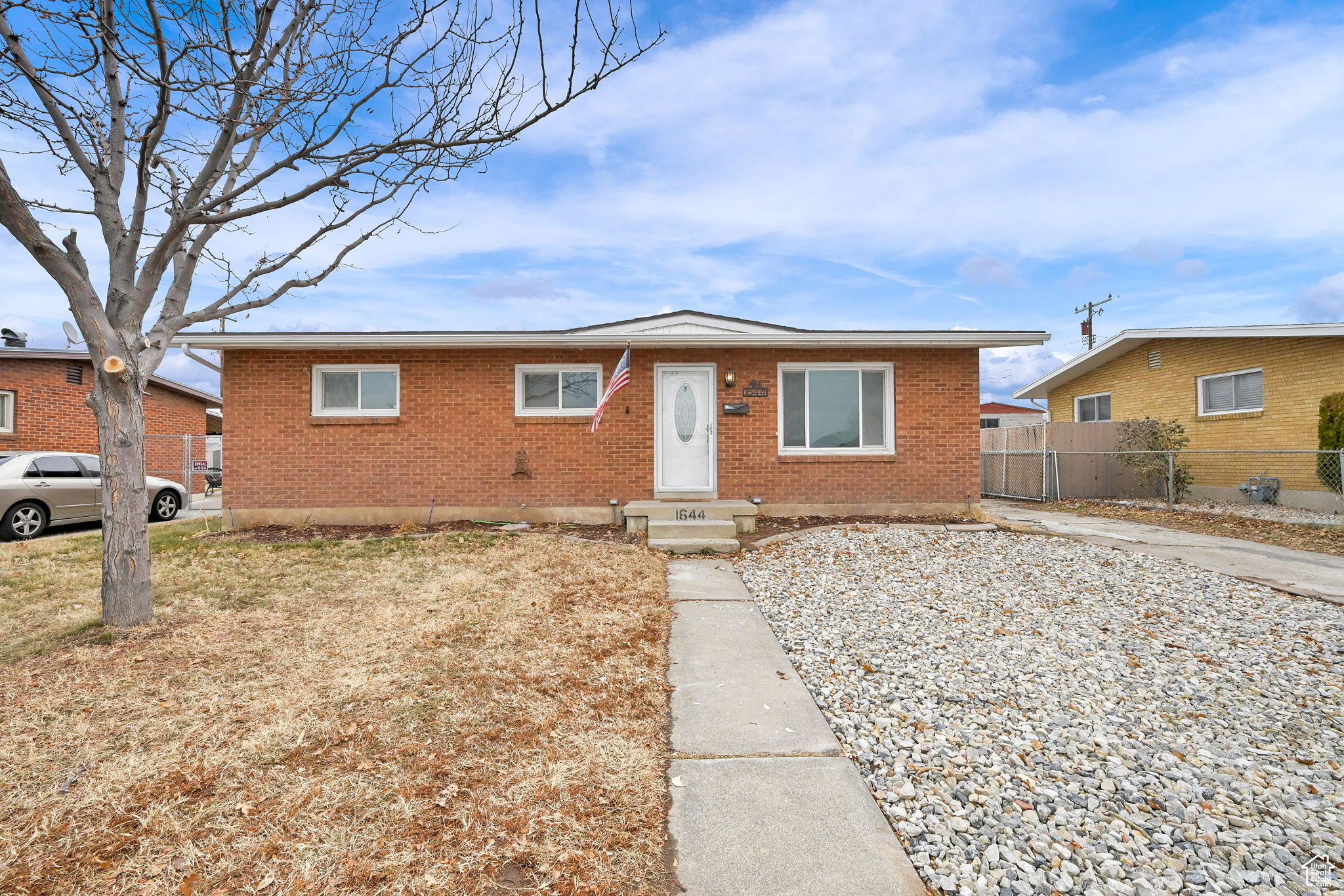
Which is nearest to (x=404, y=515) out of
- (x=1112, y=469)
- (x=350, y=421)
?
(x=350, y=421)

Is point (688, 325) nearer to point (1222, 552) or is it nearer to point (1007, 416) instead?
point (1222, 552)

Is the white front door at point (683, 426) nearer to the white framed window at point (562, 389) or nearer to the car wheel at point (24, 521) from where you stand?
the white framed window at point (562, 389)

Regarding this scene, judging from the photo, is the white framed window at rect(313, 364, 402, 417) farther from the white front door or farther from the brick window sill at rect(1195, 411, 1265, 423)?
the brick window sill at rect(1195, 411, 1265, 423)

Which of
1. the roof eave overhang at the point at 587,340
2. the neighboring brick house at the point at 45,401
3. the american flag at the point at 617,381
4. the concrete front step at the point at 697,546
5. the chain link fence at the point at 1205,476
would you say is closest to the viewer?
the concrete front step at the point at 697,546

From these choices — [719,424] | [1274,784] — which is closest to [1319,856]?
[1274,784]

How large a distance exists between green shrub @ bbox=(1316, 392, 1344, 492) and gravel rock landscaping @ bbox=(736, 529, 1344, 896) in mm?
7738

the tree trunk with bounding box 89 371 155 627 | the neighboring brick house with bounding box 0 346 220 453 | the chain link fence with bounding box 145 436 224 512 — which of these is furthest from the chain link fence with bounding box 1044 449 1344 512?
the neighboring brick house with bounding box 0 346 220 453

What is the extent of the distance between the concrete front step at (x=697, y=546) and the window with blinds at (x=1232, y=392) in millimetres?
12413

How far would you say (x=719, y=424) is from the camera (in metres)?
9.70

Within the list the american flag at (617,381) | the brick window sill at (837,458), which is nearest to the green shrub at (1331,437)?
the brick window sill at (837,458)

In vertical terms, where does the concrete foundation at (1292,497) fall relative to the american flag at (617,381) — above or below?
below

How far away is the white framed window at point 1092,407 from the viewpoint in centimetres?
1675

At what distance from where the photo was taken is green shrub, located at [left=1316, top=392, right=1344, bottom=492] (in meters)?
10.7

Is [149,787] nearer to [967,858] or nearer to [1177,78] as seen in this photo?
[967,858]
